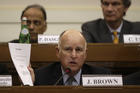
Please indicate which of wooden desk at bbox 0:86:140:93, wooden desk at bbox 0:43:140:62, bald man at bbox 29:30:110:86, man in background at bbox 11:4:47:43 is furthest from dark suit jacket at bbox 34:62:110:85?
man in background at bbox 11:4:47:43

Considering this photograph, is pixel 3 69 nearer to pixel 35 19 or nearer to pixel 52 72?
pixel 52 72

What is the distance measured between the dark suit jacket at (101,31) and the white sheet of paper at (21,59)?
1.07 metres

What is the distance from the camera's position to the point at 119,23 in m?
3.41

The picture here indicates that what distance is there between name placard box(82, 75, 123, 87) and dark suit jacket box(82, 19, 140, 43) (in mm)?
1075

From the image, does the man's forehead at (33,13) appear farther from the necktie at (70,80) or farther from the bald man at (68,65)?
the necktie at (70,80)

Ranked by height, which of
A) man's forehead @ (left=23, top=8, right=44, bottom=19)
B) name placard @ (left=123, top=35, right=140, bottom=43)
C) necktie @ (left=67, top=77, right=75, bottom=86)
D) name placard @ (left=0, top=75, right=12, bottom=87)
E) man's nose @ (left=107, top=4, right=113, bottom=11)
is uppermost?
man's nose @ (left=107, top=4, right=113, bottom=11)

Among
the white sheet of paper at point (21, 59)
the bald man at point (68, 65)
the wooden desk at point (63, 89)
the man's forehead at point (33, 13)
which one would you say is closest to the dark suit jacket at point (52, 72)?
the bald man at point (68, 65)

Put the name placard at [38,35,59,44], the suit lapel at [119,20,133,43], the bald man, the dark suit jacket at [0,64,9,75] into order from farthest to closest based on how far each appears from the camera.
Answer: the suit lapel at [119,20,133,43]
the name placard at [38,35,59,44]
the dark suit jacket at [0,64,9,75]
the bald man

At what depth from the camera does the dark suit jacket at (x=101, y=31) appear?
327 cm

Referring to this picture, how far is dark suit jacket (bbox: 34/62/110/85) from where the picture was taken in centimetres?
255

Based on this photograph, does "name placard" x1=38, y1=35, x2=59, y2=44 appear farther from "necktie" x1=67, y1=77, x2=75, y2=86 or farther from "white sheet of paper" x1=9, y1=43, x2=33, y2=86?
"white sheet of paper" x1=9, y1=43, x2=33, y2=86

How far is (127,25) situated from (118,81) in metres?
1.31

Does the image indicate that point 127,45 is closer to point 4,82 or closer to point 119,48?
point 119,48

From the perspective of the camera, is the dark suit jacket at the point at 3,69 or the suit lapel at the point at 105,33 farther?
the suit lapel at the point at 105,33
